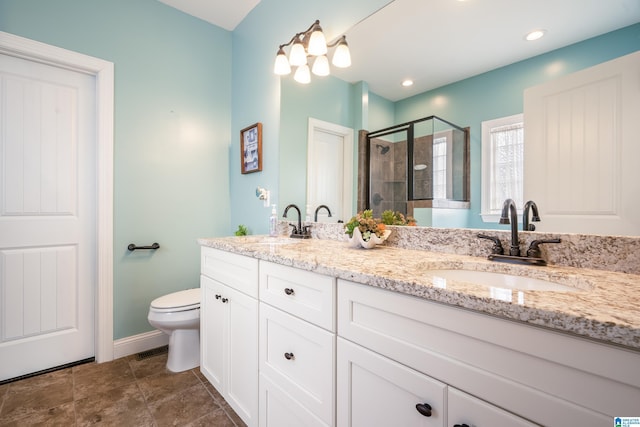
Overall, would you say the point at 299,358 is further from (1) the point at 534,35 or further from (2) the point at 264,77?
(2) the point at 264,77

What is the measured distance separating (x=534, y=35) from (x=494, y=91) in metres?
0.20

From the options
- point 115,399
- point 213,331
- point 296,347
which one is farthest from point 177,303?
point 296,347

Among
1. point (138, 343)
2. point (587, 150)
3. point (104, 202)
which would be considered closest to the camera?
point (587, 150)

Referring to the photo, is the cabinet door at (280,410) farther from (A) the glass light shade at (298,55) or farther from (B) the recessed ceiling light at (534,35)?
(A) the glass light shade at (298,55)

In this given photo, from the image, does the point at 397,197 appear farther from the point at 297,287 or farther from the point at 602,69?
the point at 602,69

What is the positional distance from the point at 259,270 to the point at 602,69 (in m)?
1.35

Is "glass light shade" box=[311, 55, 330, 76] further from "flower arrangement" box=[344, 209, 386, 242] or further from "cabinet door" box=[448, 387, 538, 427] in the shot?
"cabinet door" box=[448, 387, 538, 427]

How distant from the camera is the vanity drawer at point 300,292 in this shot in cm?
Result: 89

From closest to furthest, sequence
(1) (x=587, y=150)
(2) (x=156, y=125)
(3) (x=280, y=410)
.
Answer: (1) (x=587, y=150)
(3) (x=280, y=410)
(2) (x=156, y=125)

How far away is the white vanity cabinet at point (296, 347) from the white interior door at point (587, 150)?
0.79 m

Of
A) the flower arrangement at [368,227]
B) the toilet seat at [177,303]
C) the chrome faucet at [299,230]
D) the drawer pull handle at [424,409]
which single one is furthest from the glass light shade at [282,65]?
the drawer pull handle at [424,409]

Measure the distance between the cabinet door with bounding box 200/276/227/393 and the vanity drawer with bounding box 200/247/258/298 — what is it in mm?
56

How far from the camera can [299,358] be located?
1002mm

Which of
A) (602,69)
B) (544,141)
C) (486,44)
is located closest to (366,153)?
(486,44)
